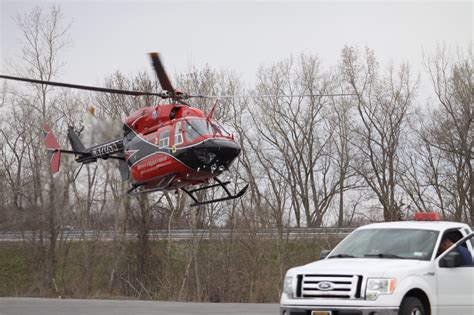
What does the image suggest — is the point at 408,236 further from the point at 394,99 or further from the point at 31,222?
the point at 394,99

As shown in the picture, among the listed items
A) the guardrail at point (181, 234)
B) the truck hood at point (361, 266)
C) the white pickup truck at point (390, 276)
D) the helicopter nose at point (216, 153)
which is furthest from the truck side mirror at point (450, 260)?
the guardrail at point (181, 234)

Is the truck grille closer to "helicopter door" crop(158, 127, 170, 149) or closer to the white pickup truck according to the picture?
the white pickup truck

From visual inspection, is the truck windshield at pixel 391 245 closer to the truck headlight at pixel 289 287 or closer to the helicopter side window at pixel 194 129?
the truck headlight at pixel 289 287

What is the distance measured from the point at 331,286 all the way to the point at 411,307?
112cm

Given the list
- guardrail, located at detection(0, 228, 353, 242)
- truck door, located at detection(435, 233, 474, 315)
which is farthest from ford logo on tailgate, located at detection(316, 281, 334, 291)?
guardrail, located at detection(0, 228, 353, 242)

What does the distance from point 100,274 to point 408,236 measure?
3101 centimetres

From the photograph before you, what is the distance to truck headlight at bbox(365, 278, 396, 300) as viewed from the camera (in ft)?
37.0

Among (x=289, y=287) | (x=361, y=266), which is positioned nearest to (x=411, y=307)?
(x=361, y=266)

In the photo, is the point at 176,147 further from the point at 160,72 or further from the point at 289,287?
the point at 289,287

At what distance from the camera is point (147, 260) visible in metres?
40.5

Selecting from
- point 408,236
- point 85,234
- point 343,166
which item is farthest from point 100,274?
point 408,236

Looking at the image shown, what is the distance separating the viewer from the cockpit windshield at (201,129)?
22812 mm

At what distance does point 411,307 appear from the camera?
11453 mm

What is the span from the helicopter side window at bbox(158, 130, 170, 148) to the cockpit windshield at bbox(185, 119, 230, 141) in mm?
829
